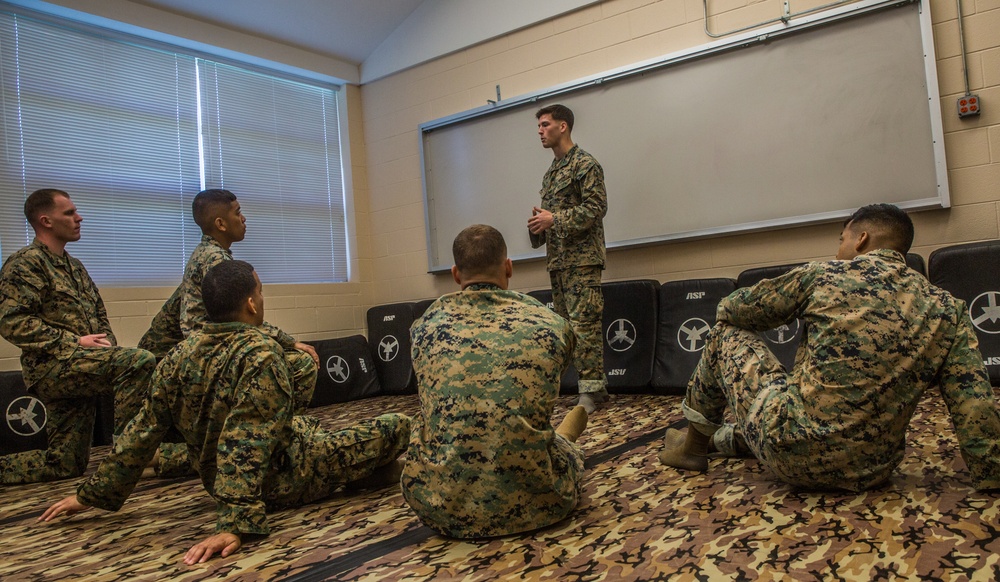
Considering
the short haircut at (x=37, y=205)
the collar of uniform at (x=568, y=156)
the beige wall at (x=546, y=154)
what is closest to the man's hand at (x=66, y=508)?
the short haircut at (x=37, y=205)

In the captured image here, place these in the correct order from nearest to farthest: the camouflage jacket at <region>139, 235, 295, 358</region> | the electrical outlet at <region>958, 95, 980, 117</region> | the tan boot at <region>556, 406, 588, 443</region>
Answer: the tan boot at <region>556, 406, 588, 443</region>, the camouflage jacket at <region>139, 235, 295, 358</region>, the electrical outlet at <region>958, 95, 980, 117</region>

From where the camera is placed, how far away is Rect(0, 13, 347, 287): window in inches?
174

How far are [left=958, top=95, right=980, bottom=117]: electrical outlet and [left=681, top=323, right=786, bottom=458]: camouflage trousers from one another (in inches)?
97.4

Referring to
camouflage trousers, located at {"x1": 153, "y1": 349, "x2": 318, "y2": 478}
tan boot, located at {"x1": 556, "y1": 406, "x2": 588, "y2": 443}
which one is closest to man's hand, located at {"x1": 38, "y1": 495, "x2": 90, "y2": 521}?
camouflage trousers, located at {"x1": 153, "y1": 349, "x2": 318, "y2": 478}

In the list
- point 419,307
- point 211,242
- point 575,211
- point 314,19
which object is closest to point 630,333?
point 575,211

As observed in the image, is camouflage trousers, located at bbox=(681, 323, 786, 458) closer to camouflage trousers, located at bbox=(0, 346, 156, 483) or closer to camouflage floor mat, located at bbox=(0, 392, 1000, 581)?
camouflage floor mat, located at bbox=(0, 392, 1000, 581)

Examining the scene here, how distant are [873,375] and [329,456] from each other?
168cm

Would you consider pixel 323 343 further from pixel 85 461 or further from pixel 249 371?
pixel 249 371

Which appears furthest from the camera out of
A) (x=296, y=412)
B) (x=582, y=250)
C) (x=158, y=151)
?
(x=158, y=151)

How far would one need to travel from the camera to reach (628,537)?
1.81 metres

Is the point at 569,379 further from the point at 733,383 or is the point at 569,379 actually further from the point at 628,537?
the point at 628,537

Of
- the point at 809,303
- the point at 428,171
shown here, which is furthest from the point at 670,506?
the point at 428,171

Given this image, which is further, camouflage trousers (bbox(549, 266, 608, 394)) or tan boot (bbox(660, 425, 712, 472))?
camouflage trousers (bbox(549, 266, 608, 394))

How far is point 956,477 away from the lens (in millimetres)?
2041
